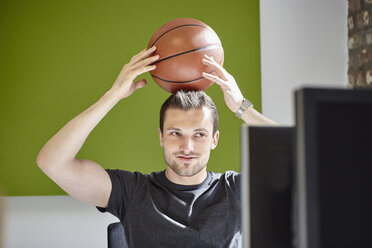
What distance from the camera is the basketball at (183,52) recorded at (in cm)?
149

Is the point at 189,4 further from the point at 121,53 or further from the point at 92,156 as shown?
the point at 92,156

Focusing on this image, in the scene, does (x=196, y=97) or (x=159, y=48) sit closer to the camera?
(x=159, y=48)

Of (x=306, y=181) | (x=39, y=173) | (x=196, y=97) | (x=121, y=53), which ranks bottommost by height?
(x=39, y=173)

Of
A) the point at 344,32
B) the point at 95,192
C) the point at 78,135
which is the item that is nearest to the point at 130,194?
the point at 95,192

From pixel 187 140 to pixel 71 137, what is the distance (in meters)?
0.43

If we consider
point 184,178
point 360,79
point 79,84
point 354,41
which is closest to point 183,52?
point 184,178

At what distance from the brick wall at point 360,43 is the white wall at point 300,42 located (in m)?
0.07

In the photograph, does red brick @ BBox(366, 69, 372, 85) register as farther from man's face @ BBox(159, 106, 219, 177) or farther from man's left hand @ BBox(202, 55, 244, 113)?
man's face @ BBox(159, 106, 219, 177)

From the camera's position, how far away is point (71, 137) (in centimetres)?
148

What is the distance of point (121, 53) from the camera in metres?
2.84

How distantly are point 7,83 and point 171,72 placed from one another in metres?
1.70

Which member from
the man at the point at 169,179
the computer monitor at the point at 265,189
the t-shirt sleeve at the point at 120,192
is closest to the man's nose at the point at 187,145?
the man at the point at 169,179

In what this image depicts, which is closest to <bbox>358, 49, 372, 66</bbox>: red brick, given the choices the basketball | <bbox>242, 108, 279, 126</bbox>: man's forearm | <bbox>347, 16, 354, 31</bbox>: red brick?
<bbox>347, 16, 354, 31</bbox>: red brick

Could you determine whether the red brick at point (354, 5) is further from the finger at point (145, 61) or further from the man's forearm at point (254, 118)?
the finger at point (145, 61)
